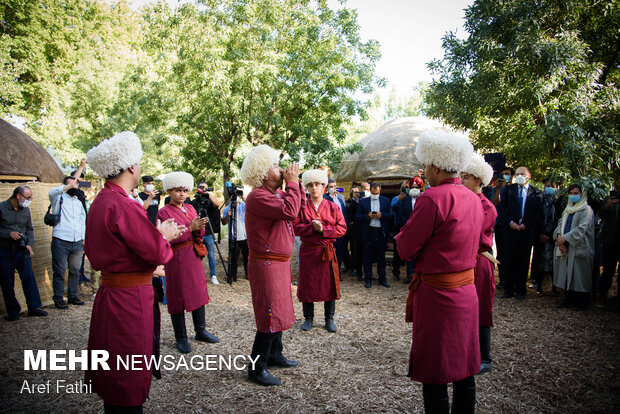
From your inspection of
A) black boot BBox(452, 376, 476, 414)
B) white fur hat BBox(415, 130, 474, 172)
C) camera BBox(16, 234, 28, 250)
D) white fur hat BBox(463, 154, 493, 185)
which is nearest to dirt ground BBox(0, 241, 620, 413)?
black boot BBox(452, 376, 476, 414)

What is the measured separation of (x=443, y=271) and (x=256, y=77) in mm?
8296

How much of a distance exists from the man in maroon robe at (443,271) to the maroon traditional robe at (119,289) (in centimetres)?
168

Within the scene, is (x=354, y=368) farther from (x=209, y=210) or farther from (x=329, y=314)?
(x=209, y=210)

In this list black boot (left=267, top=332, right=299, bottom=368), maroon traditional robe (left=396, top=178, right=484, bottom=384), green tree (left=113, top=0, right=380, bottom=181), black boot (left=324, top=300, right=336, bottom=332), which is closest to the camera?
maroon traditional robe (left=396, top=178, right=484, bottom=384)

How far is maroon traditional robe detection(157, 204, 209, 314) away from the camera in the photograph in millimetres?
4219

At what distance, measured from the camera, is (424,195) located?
95.0 inches

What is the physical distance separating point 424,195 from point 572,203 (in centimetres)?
523

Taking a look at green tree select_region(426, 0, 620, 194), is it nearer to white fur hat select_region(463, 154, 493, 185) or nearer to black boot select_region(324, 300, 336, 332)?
white fur hat select_region(463, 154, 493, 185)

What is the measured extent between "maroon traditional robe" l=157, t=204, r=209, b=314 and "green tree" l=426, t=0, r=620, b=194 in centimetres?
624

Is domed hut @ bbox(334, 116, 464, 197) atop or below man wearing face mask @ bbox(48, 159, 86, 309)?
atop

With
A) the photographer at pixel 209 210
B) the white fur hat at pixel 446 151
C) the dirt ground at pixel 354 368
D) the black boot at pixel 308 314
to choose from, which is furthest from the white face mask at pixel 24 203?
the white fur hat at pixel 446 151

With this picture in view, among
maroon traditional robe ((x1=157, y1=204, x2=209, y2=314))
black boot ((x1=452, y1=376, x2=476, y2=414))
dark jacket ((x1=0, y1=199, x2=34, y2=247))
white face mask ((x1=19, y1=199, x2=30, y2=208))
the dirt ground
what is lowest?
the dirt ground

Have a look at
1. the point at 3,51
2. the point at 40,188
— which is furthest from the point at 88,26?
the point at 40,188

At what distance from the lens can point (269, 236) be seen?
335cm
